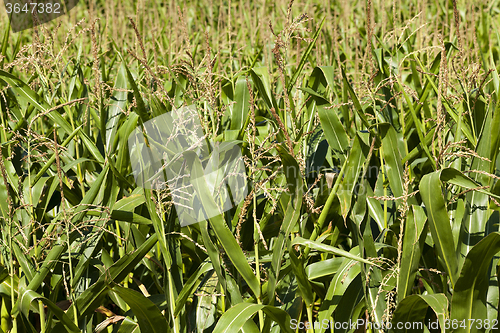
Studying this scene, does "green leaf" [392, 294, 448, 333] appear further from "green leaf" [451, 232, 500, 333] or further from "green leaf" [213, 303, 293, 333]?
"green leaf" [213, 303, 293, 333]

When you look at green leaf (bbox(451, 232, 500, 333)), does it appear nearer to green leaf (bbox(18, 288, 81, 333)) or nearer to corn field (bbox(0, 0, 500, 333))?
corn field (bbox(0, 0, 500, 333))

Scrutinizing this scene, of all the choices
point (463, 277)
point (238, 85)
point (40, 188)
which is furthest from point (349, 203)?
point (40, 188)

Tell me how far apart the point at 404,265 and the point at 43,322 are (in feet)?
3.13

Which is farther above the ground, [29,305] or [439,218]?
[439,218]

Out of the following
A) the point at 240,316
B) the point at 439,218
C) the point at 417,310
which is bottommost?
the point at 417,310

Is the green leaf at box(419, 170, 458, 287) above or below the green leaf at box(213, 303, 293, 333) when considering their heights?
above

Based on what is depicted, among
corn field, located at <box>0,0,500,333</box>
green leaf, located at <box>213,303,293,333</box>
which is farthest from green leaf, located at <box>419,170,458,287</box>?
green leaf, located at <box>213,303,293,333</box>

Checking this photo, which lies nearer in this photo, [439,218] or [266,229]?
[439,218]

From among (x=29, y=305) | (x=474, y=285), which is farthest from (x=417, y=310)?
(x=29, y=305)

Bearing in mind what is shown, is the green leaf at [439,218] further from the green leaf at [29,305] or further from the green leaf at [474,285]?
the green leaf at [29,305]

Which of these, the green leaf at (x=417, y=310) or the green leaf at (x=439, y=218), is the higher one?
the green leaf at (x=439, y=218)

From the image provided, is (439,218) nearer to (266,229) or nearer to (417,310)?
(417,310)

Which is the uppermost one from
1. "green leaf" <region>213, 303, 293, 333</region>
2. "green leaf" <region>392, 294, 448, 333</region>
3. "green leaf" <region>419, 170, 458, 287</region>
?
"green leaf" <region>419, 170, 458, 287</region>

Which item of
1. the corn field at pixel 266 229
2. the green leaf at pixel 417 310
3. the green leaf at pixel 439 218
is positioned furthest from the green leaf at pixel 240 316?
the green leaf at pixel 439 218
